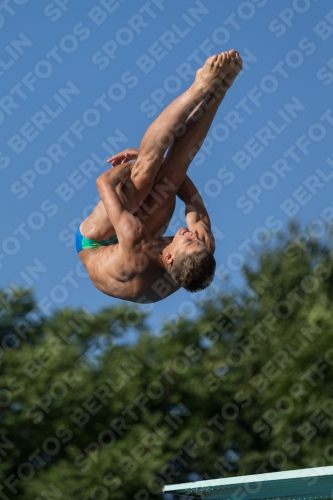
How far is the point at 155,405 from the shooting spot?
21.4m

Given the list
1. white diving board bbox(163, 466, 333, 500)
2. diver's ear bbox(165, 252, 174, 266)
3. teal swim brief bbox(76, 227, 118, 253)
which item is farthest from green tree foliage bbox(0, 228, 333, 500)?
diver's ear bbox(165, 252, 174, 266)

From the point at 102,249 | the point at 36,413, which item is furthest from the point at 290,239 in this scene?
the point at 102,249

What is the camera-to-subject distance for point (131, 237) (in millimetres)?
6398

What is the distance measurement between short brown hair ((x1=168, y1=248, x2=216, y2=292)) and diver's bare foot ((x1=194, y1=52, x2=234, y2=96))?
4.24ft

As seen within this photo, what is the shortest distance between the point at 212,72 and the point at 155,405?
15576mm

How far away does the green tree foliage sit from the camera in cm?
1989

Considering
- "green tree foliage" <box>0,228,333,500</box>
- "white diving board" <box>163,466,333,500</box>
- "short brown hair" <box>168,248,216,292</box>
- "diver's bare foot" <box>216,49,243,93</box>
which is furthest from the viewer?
"green tree foliage" <box>0,228,333,500</box>

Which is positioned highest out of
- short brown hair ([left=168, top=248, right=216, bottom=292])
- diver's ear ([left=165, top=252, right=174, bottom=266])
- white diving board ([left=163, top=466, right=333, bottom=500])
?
diver's ear ([left=165, top=252, right=174, bottom=266])

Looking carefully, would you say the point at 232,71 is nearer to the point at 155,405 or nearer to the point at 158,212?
the point at 158,212

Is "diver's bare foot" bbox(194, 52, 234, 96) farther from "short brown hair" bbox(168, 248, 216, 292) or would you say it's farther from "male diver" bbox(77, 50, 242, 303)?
"short brown hair" bbox(168, 248, 216, 292)

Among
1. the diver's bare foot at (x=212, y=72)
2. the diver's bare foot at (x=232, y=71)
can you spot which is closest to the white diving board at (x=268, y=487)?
the diver's bare foot at (x=232, y=71)

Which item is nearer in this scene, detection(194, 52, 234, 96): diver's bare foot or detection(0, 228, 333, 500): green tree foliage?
detection(194, 52, 234, 96): diver's bare foot

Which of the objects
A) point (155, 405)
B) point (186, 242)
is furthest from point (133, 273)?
point (155, 405)

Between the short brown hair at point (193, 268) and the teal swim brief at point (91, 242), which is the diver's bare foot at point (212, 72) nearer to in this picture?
the short brown hair at point (193, 268)
